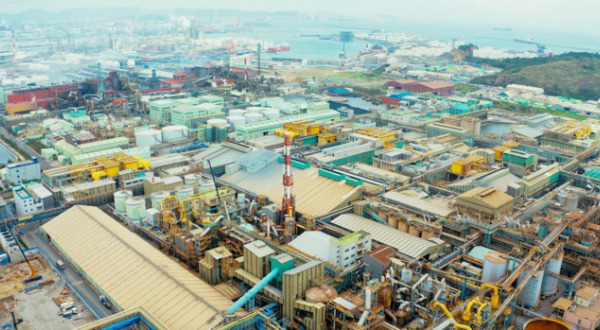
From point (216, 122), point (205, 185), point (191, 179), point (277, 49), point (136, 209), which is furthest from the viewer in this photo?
point (277, 49)

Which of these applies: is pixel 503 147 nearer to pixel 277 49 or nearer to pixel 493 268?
pixel 493 268

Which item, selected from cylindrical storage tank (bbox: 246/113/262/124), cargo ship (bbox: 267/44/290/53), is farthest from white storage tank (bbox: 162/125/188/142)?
cargo ship (bbox: 267/44/290/53)

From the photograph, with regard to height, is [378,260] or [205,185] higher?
[378,260]

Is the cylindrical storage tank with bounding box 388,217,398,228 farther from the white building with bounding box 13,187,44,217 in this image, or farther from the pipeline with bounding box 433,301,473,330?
the white building with bounding box 13,187,44,217

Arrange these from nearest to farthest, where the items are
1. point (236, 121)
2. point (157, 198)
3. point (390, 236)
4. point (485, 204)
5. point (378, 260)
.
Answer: point (378, 260)
point (390, 236)
point (485, 204)
point (157, 198)
point (236, 121)

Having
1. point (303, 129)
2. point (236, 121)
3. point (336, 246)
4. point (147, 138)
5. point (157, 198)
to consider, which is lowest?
A: point (147, 138)

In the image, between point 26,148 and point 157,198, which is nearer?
point 157,198

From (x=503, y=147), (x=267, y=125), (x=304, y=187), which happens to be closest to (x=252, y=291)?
(x=304, y=187)

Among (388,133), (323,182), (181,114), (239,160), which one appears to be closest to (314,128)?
(388,133)
